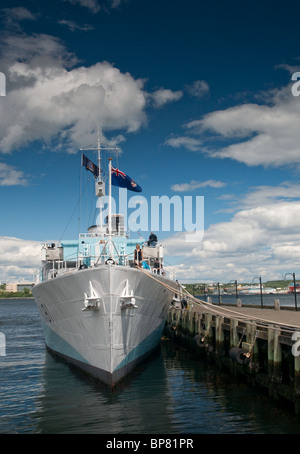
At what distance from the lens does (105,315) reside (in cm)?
1254

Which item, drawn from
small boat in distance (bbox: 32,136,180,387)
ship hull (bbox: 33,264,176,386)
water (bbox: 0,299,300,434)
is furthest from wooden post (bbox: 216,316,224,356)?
ship hull (bbox: 33,264,176,386)

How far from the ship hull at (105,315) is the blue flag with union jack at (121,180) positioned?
14.7 feet

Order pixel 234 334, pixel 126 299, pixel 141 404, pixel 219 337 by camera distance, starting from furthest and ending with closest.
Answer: pixel 219 337 → pixel 234 334 → pixel 126 299 → pixel 141 404

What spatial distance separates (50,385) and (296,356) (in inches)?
344

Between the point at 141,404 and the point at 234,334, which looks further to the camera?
the point at 234,334

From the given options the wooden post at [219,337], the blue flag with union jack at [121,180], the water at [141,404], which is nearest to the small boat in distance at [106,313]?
the blue flag with union jack at [121,180]

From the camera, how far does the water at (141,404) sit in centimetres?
977

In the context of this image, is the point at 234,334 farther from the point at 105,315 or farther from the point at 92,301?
the point at 92,301

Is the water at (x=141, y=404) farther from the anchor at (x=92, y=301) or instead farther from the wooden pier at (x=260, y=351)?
the anchor at (x=92, y=301)

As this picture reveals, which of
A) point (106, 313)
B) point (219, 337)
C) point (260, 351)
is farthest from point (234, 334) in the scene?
point (106, 313)

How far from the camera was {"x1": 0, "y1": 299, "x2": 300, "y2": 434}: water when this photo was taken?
32.1 ft

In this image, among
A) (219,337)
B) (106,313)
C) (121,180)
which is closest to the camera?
(106,313)

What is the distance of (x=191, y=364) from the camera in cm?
1838

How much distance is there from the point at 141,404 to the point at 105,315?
2753 millimetres
